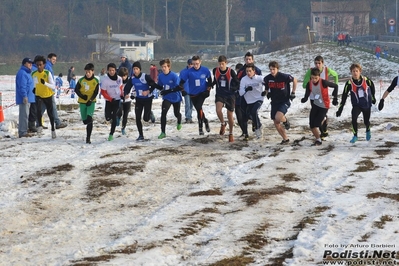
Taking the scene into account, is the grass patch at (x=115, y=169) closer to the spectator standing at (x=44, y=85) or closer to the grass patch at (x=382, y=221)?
the spectator standing at (x=44, y=85)

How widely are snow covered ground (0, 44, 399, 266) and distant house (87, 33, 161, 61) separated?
74780 millimetres

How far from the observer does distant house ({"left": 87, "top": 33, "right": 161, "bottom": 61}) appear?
90.9 m

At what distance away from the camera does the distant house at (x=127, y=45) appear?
90.9m

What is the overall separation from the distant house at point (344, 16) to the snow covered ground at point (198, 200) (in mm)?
89573

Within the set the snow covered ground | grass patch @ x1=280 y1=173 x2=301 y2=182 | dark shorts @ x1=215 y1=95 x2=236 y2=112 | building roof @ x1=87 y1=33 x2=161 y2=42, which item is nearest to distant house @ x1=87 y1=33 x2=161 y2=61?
building roof @ x1=87 y1=33 x2=161 y2=42

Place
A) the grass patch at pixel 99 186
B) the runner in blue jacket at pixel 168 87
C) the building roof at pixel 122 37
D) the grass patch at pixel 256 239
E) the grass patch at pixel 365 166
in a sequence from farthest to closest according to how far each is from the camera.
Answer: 1. the building roof at pixel 122 37
2. the runner in blue jacket at pixel 168 87
3. the grass patch at pixel 365 166
4. the grass patch at pixel 99 186
5. the grass patch at pixel 256 239

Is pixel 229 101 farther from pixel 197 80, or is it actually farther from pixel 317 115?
pixel 317 115

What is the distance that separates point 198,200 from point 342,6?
325ft

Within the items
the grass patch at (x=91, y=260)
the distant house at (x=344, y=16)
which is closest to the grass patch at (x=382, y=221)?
the grass patch at (x=91, y=260)

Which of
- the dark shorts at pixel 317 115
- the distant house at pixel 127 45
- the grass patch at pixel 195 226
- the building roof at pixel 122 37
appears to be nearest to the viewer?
the grass patch at pixel 195 226

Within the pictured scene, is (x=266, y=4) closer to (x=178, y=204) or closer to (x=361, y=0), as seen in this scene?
(x=361, y=0)

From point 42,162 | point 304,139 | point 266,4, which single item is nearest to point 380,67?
point 304,139

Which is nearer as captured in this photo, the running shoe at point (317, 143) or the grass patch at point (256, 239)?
the grass patch at point (256, 239)

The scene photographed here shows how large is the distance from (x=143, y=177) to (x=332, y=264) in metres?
5.08
